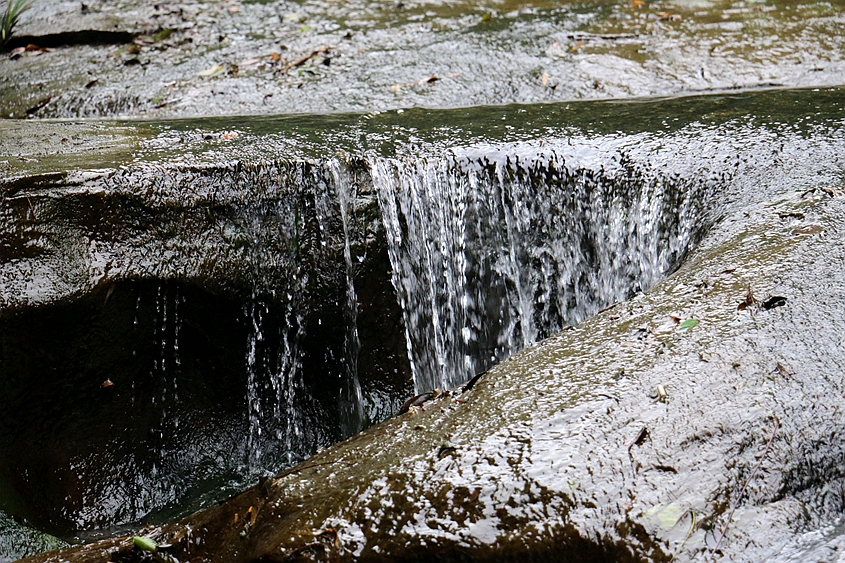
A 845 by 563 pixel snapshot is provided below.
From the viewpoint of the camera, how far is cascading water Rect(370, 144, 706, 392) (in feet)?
12.5

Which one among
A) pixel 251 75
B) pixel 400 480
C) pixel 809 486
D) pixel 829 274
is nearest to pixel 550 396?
pixel 400 480

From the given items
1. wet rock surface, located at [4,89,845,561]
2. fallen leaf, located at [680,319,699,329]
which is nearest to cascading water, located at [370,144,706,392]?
wet rock surface, located at [4,89,845,561]

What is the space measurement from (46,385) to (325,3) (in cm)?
457

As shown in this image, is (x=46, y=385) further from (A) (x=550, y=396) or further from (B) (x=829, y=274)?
(B) (x=829, y=274)

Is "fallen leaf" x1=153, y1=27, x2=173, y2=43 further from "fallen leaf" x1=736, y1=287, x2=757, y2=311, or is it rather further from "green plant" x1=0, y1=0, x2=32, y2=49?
"fallen leaf" x1=736, y1=287, x2=757, y2=311

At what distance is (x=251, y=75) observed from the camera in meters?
5.86

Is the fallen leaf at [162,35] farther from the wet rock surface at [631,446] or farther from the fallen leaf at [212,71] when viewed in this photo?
the wet rock surface at [631,446]

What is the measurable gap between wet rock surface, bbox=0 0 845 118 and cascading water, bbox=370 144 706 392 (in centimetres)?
152

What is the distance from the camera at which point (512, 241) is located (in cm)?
400

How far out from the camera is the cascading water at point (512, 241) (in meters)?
3.81

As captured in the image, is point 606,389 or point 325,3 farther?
point 325,3

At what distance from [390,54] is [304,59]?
0.65 meters

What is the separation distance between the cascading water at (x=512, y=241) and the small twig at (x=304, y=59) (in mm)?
2467

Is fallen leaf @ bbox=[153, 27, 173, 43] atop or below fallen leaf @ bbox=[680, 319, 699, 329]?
atop
